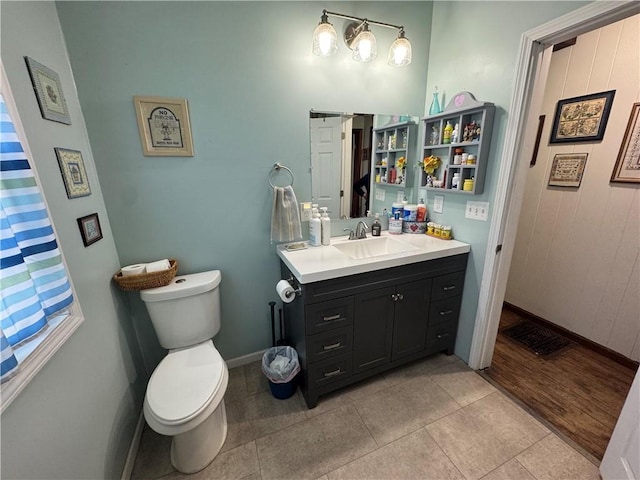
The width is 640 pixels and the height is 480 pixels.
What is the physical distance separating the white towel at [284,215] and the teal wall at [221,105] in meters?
0.09

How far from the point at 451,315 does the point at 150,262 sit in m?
2.05

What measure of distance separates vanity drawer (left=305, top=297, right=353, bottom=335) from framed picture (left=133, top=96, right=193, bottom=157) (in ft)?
3.80

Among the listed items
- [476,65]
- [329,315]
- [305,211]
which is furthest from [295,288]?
[476,65]

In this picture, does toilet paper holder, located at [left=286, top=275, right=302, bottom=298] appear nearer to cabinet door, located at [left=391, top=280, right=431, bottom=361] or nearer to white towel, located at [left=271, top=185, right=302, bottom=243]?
white towel, located at [left=271, top=185, right=302, bottom=243]

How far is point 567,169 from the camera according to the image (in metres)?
2.04

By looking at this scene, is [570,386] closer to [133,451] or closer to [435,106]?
[435,106]

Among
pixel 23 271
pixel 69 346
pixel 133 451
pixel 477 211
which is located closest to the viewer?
pixel 23 271

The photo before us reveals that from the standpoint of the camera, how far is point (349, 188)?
6.34ft

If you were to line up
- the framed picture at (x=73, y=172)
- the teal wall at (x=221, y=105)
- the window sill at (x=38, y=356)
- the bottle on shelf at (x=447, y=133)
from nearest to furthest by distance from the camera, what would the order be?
the window sill at (x=38, y=356) → the framed picture at (x=73, y=172) → the teal wall at (x=221, y=105) → the bottle on shelf at (x=447, y=133)

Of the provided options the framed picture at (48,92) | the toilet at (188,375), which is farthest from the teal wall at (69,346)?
the toilet at (188,375)

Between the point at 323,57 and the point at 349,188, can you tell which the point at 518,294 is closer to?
the point at 349,188

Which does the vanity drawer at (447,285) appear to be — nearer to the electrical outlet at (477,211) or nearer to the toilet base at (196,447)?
the electrical outlet at (477,211)

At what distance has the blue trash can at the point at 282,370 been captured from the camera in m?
1.59

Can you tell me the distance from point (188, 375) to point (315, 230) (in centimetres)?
109
